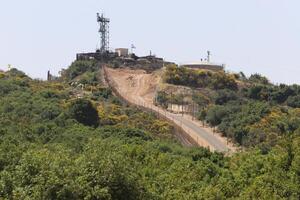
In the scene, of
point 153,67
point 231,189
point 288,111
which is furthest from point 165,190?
point 153,67

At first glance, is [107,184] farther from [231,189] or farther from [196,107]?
[196,107]

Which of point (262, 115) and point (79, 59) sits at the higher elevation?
point (79, 59)

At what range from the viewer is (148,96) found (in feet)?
255

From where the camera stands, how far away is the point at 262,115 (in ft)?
213

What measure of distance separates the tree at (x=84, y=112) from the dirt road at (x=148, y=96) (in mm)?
9455

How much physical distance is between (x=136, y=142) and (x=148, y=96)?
30.3m

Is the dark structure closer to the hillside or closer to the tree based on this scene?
the hillside

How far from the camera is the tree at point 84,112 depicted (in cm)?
5734

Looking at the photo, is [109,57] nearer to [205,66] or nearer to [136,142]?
[205,66]

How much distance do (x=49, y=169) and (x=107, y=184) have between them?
6.35 feet

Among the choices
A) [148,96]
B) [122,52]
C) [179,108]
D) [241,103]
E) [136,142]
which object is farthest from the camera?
[122,52]

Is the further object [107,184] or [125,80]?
[125,80]

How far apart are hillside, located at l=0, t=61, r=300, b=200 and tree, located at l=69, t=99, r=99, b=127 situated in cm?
9

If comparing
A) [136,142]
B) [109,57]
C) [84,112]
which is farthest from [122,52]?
[136,142]
